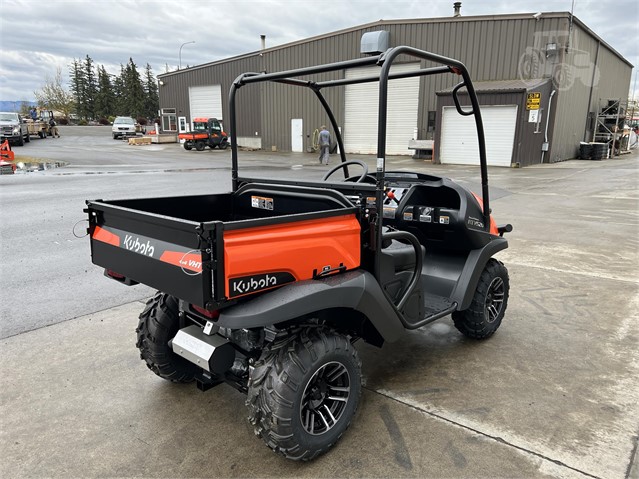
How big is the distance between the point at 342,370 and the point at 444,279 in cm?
144

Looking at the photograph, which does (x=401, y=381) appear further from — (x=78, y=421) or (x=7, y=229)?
(x=7, y=229)

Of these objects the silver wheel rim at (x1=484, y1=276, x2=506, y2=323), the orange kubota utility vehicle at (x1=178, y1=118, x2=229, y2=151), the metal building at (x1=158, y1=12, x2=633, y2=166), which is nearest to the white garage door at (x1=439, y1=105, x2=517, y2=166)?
the metal building at (x1=158, y1=12, x2=633, y2=166)

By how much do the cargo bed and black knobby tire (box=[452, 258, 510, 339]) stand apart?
144 cm

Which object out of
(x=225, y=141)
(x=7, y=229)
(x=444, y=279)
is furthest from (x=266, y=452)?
(x=225, y=141)

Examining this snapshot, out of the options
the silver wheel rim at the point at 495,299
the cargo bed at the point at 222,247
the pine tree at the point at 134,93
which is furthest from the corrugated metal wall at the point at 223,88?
the pine tree at the point at 134,93

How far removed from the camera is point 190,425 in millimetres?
2574

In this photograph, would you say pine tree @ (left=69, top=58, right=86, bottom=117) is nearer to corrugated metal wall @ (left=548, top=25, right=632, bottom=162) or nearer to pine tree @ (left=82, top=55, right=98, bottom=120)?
pine tree @ (left=82, top=55, right=98, bottom=120)

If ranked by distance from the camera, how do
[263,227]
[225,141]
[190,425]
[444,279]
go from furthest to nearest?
[225,141]
[444,279]
[190,425]
[263,227]

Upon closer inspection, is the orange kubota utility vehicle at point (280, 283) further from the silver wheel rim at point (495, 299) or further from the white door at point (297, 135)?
the white door at point (297, 135)

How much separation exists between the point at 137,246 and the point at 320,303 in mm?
935

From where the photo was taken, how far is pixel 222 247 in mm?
1931

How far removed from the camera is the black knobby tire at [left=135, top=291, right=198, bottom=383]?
2.82m

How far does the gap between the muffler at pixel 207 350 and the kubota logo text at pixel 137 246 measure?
472 mm

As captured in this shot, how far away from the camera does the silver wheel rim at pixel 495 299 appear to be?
12.0 feet
